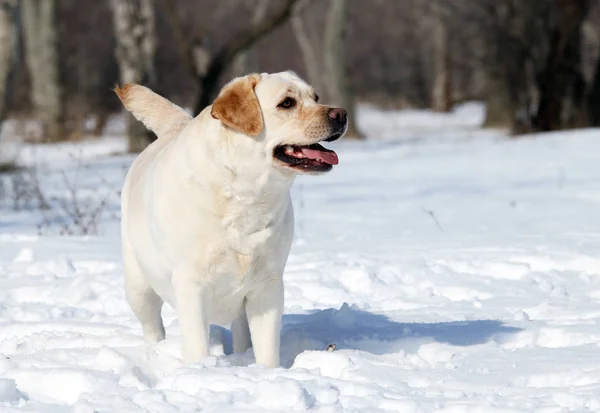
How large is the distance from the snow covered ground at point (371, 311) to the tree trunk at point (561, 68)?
6.53m

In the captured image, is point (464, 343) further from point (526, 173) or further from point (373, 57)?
point (373, 57)

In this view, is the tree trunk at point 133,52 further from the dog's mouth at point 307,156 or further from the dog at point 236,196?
the dog's mouth at point 307,156

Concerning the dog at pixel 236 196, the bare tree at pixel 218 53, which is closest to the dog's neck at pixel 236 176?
the dog at pixel 236 196

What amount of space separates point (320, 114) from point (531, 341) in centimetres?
161

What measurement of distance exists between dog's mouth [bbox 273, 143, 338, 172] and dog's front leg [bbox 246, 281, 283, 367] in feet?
1.79

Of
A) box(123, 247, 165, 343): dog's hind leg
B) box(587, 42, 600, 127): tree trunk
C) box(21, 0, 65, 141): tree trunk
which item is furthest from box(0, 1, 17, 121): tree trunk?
box(587, 42, 600, 127): tree trunk

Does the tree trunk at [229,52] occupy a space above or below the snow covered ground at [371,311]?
above

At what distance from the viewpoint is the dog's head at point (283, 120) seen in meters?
4.09

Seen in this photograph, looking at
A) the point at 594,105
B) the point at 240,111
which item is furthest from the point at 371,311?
the point at 594,105

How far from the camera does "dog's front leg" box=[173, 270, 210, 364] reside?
4.18m

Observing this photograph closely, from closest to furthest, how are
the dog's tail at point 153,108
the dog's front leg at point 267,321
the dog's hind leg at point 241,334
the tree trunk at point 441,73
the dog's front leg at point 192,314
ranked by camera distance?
the dog's front leg at point 192,314 → the dog's front leg at point 267,321 → the dog's hind leg at point 241,334 → the dog's tail at point 153,108 → the tree trunk at point 441,73

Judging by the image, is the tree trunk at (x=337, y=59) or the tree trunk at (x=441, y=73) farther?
the tree trunk at (x=441, y=73)

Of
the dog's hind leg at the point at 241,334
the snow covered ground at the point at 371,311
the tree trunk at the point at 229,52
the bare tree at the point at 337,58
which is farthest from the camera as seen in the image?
the bare tree at the point at 337,58

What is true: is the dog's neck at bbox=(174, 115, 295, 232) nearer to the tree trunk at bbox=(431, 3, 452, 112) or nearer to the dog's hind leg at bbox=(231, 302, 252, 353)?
the dog's hind leg at bbox=(231, 302, 252, 353)
